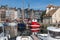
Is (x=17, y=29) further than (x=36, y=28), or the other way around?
(x=17, y=29)

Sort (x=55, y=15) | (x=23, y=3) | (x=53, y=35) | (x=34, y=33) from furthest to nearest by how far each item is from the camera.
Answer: (x=55, y=15) → (x=23, y=3) → (x=34, y=33) → (x=53, y=35)

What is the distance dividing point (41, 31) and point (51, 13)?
85.0 ft

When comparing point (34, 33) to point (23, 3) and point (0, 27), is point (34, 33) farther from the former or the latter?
point (23, 3)

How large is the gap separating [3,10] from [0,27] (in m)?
44.7

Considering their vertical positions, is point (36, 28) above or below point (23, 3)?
below

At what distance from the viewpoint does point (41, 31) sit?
12.5 metres

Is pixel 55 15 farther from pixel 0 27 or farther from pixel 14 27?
pixel 0 27

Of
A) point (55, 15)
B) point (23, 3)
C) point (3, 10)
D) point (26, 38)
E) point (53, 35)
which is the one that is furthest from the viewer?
point (3, 10)

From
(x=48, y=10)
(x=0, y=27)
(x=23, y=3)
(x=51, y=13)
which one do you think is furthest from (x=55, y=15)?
(x=0, y=27)

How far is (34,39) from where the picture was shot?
9.54 m

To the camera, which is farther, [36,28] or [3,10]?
[3,10]

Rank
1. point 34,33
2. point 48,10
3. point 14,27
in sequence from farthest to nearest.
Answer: point 48,10, point 14,27, point 34,33

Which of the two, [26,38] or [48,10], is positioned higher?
[48,10]

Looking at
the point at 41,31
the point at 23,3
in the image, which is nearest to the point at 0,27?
the point at 41,31
